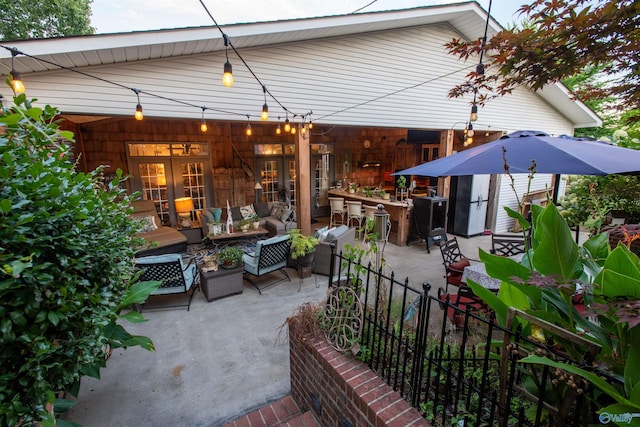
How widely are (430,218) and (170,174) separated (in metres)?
7.30

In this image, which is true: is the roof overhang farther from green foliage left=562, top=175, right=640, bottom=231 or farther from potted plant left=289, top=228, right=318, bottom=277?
green foliage left=562, top=175, right=640, bottom=231

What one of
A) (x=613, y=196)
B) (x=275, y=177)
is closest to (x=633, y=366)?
(x=613, y=196)

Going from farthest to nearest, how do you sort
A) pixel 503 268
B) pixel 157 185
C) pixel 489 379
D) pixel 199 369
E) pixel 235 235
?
1. pixel 157 185
2. pixel 235 235
3. pixel 199 369
4. pixel 489 379
5. pixel 503 268

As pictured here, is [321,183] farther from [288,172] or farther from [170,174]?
[170,174]

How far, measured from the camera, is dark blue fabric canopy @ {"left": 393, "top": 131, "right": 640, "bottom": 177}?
2.54m

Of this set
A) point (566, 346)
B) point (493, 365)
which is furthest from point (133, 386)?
point (566, 346)

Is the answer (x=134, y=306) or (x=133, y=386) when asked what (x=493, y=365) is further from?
(x=134, y=306)

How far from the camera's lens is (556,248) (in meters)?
1.15

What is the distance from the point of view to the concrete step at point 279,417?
2258 mm

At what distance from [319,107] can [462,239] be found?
5.36 m

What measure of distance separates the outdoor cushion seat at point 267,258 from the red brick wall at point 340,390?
2.31 metres

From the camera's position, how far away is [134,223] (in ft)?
6.27

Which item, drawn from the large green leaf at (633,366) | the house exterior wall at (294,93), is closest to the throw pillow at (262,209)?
the house exterior wall at (294,93)

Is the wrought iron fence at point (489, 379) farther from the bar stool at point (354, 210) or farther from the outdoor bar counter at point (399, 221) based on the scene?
the bar stool at point (354, 210)
